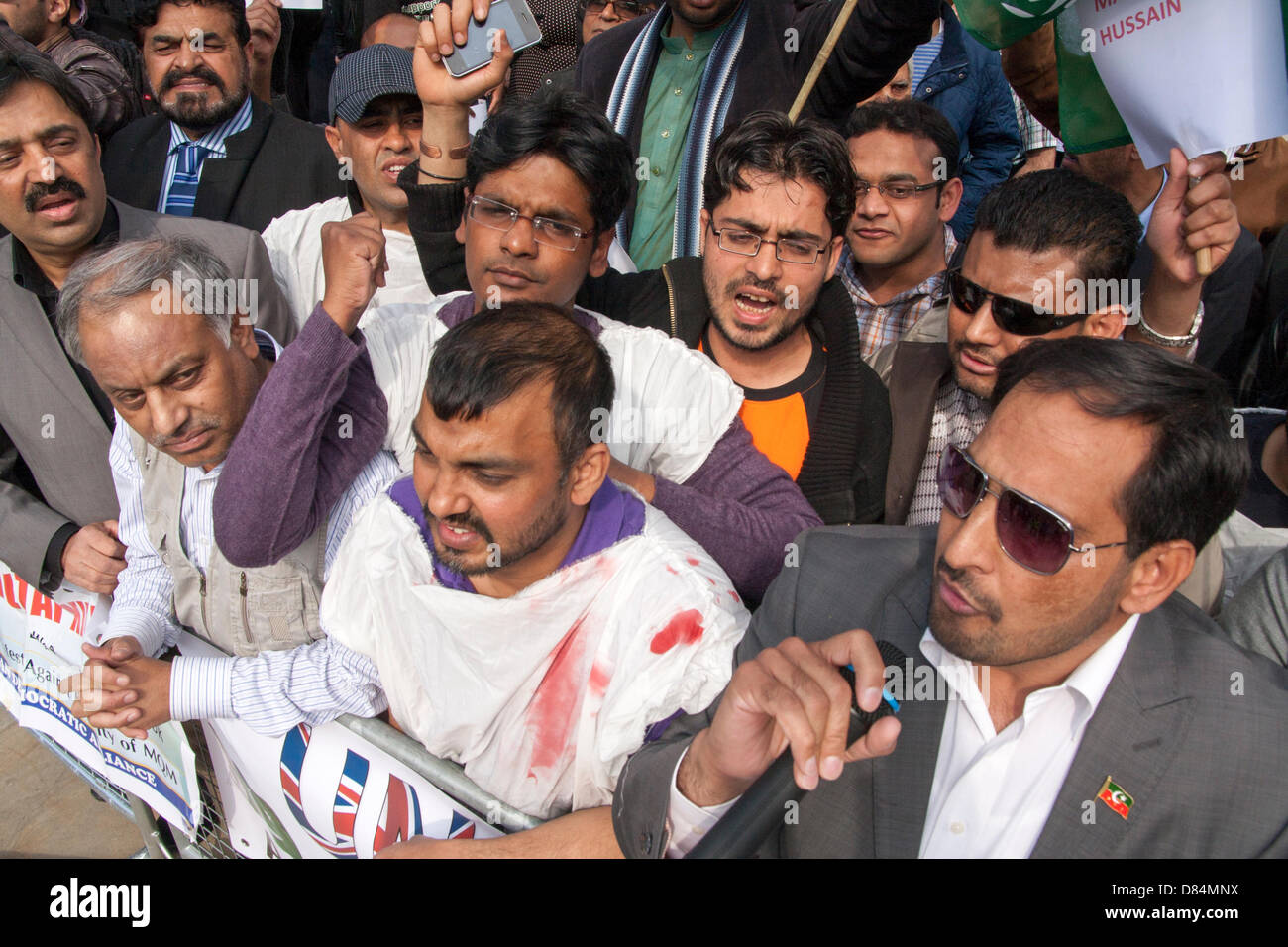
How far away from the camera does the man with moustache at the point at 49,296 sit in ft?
9.18

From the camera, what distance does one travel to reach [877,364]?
9.48 ft

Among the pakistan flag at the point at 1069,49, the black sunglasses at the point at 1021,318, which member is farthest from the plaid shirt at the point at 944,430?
the pakistan flag at the point at 1069,49

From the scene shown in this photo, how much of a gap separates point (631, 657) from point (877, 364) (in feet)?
4.85

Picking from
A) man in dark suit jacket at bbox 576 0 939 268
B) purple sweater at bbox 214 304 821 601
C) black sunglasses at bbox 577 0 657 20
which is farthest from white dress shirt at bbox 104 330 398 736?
black sunglasses at bbox 577 0 657 20

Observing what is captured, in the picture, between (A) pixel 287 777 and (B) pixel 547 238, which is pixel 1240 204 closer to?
(B) pixel 547 238

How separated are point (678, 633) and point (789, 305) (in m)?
1.13

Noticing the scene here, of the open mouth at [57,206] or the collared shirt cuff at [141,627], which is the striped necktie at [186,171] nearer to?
the open mouth at [57,206]

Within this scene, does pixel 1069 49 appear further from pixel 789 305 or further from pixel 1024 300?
pixel 789 305

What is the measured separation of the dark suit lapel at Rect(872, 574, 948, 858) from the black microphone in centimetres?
33

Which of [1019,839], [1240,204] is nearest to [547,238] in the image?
[1019,839]

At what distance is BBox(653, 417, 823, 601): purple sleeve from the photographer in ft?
7.09

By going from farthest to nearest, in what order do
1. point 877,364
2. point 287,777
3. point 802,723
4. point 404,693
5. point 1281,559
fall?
point 877,364 → point 287,777 → point 404,693 → point 1281,559 → point 802,723

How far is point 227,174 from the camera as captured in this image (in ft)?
11.9

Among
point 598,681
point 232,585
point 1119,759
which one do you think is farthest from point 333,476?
point 1119,759
